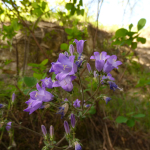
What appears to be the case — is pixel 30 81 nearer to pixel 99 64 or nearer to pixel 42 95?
pixel 42 95

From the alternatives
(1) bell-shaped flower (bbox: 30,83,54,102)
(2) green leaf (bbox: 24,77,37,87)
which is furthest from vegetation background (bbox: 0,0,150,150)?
(1) bell-shaped flower (bbox: 30,83,54,102)

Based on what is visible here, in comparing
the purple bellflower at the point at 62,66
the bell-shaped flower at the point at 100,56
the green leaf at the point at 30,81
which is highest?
the bell-shaped flower at the point at 100,56

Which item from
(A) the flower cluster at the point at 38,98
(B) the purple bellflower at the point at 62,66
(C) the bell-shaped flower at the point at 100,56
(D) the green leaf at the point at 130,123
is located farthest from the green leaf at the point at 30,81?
(D) the green leaf at the point at 130,123

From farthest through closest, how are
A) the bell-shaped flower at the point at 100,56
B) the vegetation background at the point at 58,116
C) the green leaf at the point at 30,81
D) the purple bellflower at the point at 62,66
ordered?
the vegetation background at the point at 58,116 → the green leaf at the point at 30,81 → the bell-shaped flower at the point at 100,56 → the purple bellflower at the point at 62,66

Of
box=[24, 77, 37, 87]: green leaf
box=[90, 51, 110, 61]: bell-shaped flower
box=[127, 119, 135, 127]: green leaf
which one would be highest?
box=[90, 51, 110, 61]: bell-shaped flower

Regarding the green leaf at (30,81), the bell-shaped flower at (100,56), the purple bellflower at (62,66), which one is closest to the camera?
the purple bellflower at (62,66)

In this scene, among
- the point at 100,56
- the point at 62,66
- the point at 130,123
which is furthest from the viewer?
the point at 130,123

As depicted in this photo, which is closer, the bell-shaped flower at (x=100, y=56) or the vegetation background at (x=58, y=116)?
the bell-shaped flower at (x=100, y=56)

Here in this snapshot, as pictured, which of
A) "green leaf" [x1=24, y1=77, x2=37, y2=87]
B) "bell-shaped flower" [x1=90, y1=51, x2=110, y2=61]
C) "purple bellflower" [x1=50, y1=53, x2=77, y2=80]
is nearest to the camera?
"purple bellflower" [x1=50, y1=53, x2=77, y2=80]

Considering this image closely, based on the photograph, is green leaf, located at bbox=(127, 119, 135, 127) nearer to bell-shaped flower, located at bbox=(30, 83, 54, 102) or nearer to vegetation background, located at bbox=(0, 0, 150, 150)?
vegetation background, located at bbox=(0, 0, 150, 150)

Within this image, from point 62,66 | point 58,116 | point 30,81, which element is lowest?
point 58,116

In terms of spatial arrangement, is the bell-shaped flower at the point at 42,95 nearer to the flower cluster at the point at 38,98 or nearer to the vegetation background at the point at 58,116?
the flower cluster at the point at 38,98

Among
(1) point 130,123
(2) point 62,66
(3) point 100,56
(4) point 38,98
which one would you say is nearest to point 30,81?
(4) point 38,98
